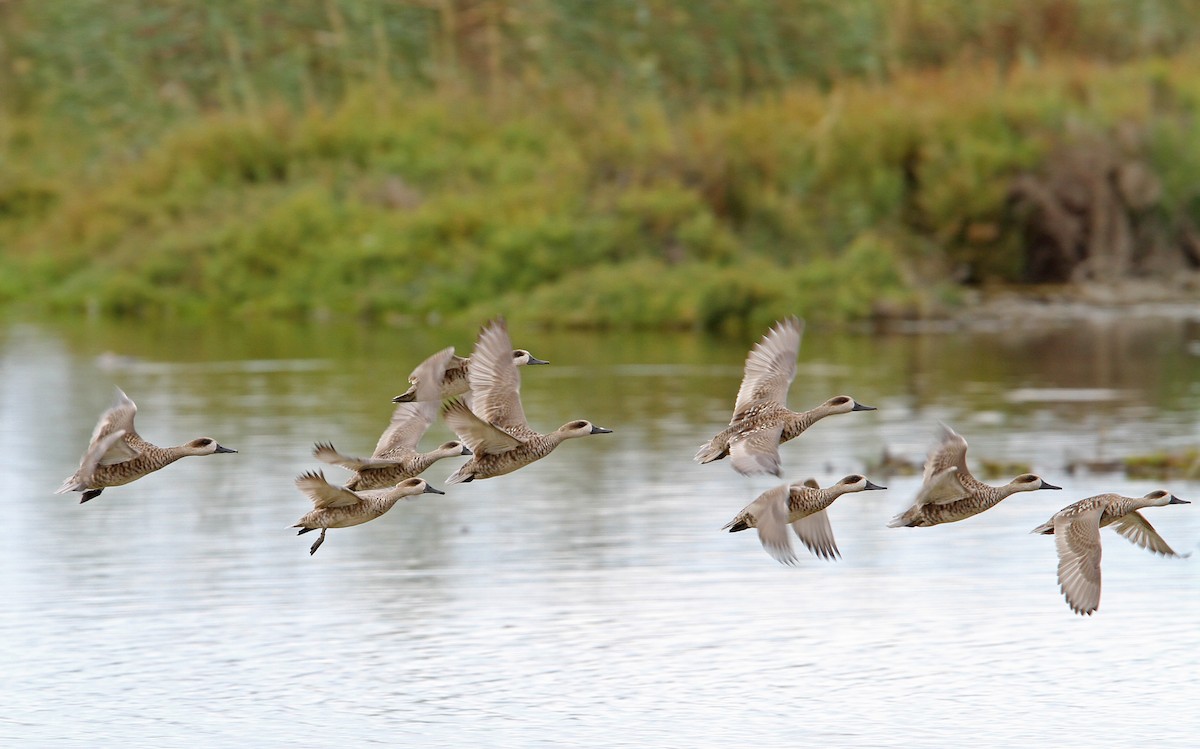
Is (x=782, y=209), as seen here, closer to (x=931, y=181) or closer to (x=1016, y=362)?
(x=931, y=181)

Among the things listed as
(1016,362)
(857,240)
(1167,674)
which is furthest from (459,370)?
(857,240)

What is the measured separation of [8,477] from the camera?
26453 mm

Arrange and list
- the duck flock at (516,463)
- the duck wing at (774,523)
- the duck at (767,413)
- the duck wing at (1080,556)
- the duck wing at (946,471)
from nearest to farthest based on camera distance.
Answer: the duck at (767,413)
the duck wing at (774,523)
the duck flock at (516,463)
the duck wing at (946,471)
the duck wing at (1080,556)

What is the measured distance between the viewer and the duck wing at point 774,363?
12.5 m

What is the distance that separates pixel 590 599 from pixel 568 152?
31.3 meters

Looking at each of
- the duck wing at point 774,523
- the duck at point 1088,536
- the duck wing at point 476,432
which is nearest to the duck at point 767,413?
the duck wing at point 774,523

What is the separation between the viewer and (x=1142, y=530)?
12305 mm

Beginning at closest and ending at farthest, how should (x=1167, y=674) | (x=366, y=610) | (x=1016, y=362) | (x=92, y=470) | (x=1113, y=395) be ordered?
(x=92, y=470)
(x=1167, y=674)
(x=366, y=610)
(x=1113, y=395)
(x=1016, y=362)

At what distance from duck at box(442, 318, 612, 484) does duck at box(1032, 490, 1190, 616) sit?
2.50 metres

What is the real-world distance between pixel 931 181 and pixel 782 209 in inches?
131

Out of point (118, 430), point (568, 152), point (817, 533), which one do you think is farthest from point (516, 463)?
point (568, 152)

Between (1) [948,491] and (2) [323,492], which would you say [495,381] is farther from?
(1) [948,491]

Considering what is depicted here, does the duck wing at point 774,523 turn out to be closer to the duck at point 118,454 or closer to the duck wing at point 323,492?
the duck wing at point 323,492

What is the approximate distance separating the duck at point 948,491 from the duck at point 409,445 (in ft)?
7.70
